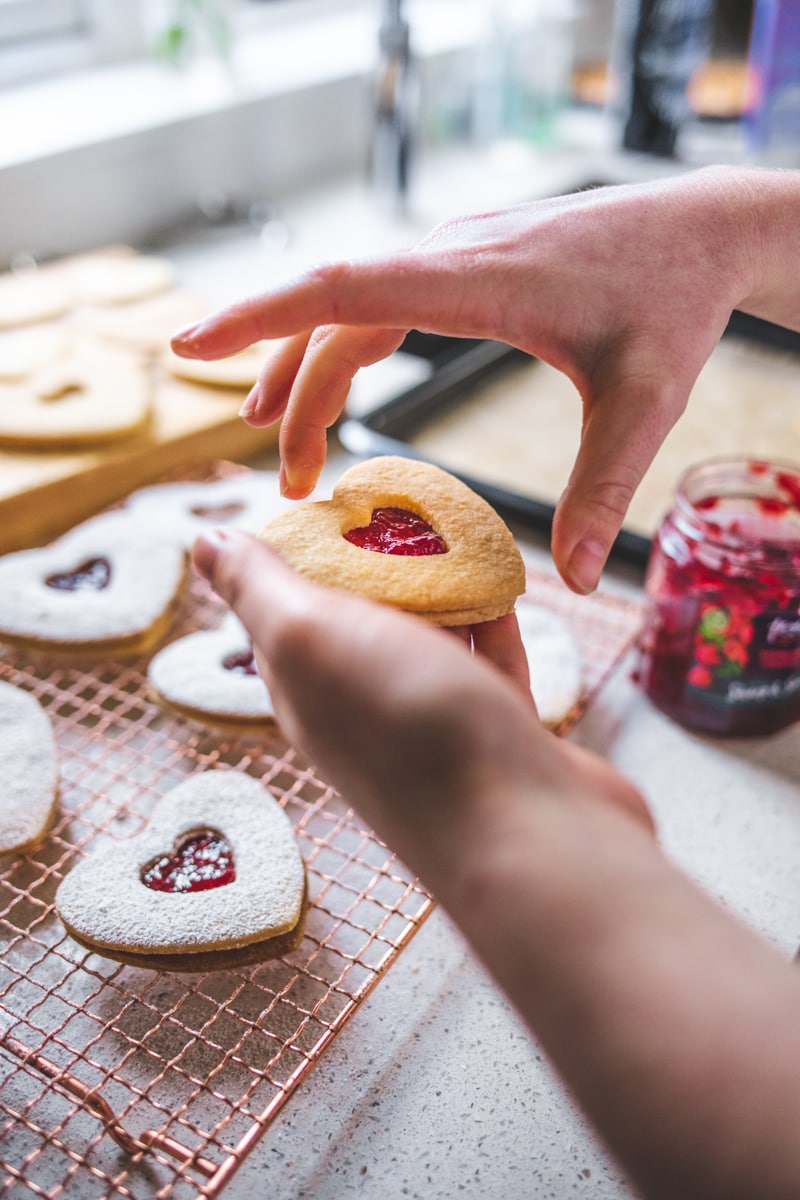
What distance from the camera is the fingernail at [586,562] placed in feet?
2.12

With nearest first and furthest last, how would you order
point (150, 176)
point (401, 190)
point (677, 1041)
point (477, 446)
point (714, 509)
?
point (677, 1041)
point (714, 509)
point (477, 446)
point (150, 176)
point (401, 190)

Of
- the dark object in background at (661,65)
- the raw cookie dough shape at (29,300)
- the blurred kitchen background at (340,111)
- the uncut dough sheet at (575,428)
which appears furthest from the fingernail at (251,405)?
the dark object in background at (661,65)

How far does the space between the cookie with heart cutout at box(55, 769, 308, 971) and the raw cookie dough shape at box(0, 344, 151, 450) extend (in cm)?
50

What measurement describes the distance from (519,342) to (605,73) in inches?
72.4

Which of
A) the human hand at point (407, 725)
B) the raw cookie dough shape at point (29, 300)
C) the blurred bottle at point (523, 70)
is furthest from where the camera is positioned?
the blurred bottle at point (523, 70)

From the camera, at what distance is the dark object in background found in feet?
5.76

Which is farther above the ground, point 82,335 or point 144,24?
point 144,24

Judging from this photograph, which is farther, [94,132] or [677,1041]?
[94,132]

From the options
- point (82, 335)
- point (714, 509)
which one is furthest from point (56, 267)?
point (714, 509)

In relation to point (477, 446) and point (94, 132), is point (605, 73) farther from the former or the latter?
point (477, 446)

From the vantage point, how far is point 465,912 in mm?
424

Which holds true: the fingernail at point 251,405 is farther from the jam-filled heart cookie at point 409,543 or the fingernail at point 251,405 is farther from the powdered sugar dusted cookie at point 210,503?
the powdered sugar dusted cookie at point 210,503

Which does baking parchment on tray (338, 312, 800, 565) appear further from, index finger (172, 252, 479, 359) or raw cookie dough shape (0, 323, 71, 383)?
index finger (172, 252, 479, 359)

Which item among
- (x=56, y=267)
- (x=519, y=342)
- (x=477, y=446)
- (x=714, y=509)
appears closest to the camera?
(x=519, y=342)
